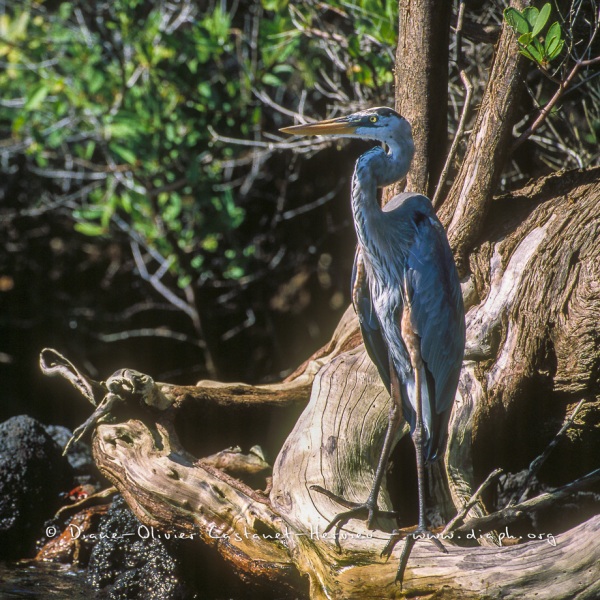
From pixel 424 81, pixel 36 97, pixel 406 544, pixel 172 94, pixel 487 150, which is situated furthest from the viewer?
pixel 172 94

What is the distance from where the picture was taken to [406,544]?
2408 mm

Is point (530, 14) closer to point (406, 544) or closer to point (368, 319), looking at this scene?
point (368, 319)

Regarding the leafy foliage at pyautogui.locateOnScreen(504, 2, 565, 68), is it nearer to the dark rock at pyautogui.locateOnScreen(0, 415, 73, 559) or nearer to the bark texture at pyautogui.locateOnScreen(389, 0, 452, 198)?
the bark texture at pyautogui.locateOnScreen(389, 0, 452, 198)

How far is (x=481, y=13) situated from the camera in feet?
14.6

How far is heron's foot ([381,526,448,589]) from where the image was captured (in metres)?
2.38

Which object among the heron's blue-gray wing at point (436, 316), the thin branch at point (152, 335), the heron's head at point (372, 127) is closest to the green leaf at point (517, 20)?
the heron's head at point (372, 127)

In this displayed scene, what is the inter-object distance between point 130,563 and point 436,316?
178 centimetres

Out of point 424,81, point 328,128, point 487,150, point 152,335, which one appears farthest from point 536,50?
point 152,335

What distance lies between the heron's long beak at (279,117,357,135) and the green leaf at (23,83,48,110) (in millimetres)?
2433

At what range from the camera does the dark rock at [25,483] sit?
12.3 feet

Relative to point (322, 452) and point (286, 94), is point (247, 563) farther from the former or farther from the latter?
point (286, 94)

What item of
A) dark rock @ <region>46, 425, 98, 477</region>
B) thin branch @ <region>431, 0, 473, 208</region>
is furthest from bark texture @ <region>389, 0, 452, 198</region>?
dark rock @ <region>46, 425, 98, 477</region>

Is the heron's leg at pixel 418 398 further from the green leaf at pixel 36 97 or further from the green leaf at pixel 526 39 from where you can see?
the green leaf at pixel 36 97

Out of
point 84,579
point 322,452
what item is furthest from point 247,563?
point 84,579
